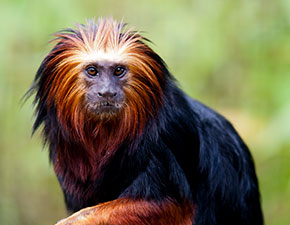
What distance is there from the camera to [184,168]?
383cm

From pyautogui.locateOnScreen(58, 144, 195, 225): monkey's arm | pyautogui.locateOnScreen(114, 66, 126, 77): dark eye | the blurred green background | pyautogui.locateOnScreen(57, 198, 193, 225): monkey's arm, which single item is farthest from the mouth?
the blurred green background

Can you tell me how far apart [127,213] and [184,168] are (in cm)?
51

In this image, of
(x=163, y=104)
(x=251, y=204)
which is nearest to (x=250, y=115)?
(x=251, y=204)

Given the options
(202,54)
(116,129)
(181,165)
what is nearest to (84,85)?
(116,129)

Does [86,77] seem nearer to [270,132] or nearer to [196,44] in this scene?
[270,132]

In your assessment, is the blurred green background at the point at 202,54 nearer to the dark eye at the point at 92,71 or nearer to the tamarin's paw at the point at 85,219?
the dark eye at the point at 92,71

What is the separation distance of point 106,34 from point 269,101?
3.12 metres

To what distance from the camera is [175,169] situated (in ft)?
12.1

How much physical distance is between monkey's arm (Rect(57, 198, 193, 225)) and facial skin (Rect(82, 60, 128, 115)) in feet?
1.81

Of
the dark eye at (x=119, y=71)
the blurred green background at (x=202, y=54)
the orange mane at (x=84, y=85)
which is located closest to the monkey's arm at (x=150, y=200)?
the orange mane at (x=84, y=85)

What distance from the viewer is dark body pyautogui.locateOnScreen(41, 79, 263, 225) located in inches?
143

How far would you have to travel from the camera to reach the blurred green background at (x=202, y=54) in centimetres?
611

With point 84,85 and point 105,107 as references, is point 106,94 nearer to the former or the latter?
point 105,107

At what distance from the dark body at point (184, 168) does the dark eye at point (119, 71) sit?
295mm
